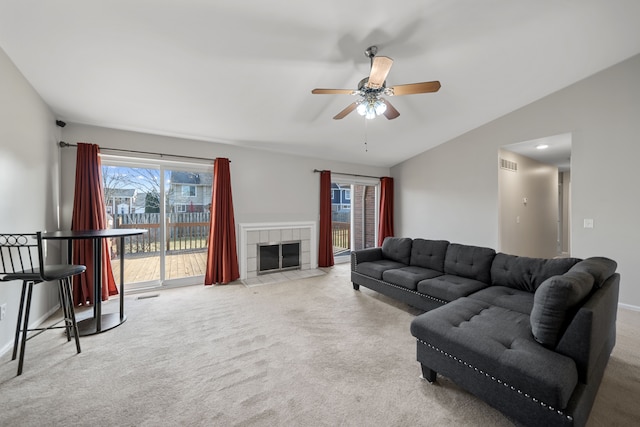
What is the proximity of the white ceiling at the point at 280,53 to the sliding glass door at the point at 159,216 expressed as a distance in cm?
65

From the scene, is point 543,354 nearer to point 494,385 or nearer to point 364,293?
point 494,385

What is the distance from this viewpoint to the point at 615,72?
10.7ft

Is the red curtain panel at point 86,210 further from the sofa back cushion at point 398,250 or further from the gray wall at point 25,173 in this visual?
the sofa back cushion at point 398,250

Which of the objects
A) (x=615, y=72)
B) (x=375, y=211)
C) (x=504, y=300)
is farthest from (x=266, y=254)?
(x=615, y=72)

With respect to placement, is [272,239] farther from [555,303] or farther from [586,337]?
[586,337]

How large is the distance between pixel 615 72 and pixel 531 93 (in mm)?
850

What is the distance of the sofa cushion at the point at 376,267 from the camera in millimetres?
3463

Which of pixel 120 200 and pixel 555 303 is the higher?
pixel 120 200

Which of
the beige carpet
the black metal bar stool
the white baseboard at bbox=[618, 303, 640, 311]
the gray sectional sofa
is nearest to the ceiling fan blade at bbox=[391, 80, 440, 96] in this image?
the gray sectional sofa

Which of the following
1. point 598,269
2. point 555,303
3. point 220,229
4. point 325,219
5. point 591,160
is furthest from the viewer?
point 325,219

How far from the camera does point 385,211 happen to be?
607 centimetres

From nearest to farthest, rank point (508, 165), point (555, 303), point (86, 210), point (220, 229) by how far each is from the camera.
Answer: point (555, 303)
point (86, 210)
point (220, 229)
point (508, 165)

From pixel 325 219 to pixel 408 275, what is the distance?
97.1 inches

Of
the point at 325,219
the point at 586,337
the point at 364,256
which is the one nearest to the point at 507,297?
the point at 586,337
